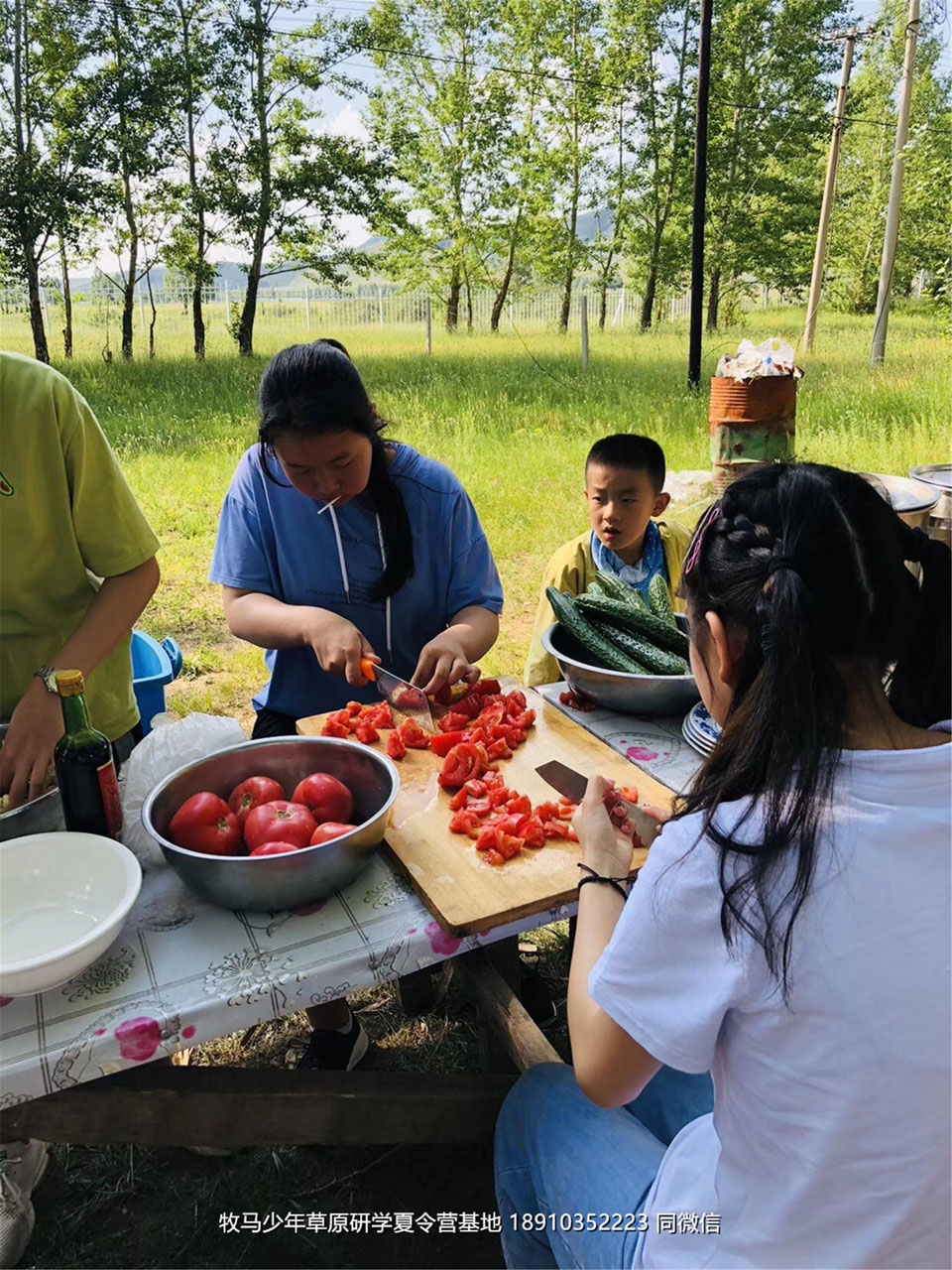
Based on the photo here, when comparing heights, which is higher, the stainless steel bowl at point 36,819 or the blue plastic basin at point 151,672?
the stainless steel bowl at point 36,819

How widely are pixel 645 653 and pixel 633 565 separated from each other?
3.73 ft

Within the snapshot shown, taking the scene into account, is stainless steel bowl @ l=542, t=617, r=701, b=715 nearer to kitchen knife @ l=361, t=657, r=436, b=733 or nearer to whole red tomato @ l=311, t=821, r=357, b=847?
kitchen knife @ l=361, t=657, r=436, b=733

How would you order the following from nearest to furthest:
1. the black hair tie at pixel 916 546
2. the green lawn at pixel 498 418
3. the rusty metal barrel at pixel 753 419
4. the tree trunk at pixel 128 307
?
the black hair tie at pixel 916 546 → the rusty metal barrel at pixel 753 419 → the tree trunk at pixel 128 307 → the green lawn at pixel 498 418

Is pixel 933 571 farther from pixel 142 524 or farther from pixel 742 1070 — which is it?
pixel 142 524

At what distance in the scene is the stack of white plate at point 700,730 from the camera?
195 centimetres

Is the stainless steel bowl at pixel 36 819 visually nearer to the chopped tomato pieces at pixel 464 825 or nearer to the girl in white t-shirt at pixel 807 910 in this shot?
the chopped tomato pieces at pixel 464 825

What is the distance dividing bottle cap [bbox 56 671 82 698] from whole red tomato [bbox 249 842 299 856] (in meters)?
0.42

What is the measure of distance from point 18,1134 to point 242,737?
82 cm

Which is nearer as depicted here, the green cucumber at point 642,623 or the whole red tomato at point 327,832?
the whole red tomato at point 327,832

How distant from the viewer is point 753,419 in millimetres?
5262

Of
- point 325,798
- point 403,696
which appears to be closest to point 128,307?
point 403,696

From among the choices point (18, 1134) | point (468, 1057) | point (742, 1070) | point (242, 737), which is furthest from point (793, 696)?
point (468, 1057)

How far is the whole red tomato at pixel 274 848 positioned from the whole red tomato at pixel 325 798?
124 millimetres

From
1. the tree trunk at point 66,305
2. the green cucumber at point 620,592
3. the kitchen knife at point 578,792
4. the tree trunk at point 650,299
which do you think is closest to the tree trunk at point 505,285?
the tree trunk at point 650,299
